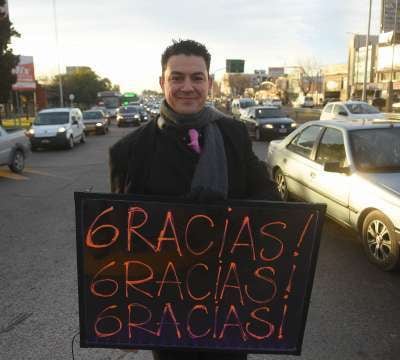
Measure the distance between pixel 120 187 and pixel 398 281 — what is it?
3.55m

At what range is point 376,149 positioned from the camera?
19.1 feet

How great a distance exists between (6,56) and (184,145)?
94.5 feet

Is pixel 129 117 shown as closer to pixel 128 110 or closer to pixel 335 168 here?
pixel 128 110

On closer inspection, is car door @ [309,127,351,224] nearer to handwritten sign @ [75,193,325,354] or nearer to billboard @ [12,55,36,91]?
handwritten sign @ [75,193,325,354]

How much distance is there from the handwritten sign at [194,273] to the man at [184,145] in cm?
12

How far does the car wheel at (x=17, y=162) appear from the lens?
12773 mm

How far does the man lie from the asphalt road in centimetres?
159

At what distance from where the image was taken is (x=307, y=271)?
2.22m

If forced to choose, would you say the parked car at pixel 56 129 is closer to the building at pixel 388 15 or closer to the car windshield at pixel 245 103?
the car windshield at pixel 245 103

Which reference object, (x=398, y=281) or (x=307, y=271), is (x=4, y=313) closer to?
(x=307, y=271)

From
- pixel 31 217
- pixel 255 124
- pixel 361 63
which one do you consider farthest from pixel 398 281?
pixel 361 63

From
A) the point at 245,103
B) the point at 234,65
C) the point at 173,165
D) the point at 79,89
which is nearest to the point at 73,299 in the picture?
the point at 173,165

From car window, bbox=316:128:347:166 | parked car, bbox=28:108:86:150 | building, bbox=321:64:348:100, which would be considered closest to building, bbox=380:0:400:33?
building, bbox=321:64:348:100

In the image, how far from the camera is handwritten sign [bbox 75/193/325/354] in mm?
2164
